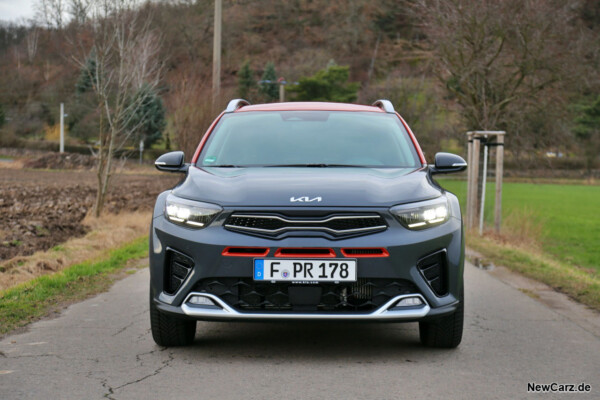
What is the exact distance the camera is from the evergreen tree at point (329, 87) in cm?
8969

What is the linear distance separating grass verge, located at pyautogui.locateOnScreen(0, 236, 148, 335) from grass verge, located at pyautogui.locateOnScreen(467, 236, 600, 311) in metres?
4.97

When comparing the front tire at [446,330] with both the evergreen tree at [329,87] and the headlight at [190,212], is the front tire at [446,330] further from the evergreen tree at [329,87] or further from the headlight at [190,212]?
the evergreen tree at [329,87]

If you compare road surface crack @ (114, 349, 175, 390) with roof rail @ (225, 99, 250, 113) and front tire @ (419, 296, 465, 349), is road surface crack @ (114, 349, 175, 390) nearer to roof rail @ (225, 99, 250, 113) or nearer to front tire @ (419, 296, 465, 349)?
front tire @ (419, 296, 465, 349)

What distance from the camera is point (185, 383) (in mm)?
4727

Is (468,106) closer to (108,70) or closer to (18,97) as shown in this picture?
(108,70)

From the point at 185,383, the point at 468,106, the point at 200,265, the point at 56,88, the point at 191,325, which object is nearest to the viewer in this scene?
the point at 185,383

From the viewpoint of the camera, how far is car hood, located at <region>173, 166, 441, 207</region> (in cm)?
529

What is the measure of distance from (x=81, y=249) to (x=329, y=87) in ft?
261

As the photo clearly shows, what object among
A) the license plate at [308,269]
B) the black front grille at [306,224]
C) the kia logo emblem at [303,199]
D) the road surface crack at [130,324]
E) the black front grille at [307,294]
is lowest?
the road surface crack at [130,324]

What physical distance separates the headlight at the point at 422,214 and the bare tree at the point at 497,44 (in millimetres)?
16971

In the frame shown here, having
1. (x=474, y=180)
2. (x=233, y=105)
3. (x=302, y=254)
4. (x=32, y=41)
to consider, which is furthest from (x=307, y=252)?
(x=32, y=41)

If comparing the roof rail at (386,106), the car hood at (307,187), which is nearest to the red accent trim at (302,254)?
the car hood at (307,187)

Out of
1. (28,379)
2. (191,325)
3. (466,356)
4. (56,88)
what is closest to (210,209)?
(191,325)

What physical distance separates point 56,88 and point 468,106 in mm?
70493
